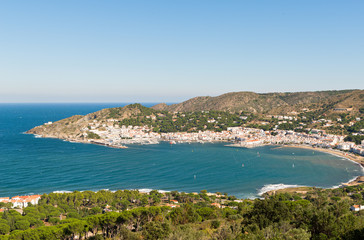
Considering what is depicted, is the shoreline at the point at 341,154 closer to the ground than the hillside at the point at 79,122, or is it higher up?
closer to the ground

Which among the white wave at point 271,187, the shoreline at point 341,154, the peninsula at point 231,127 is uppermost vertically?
the peninsula at point 231,127

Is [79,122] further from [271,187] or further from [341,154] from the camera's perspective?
[341,154]

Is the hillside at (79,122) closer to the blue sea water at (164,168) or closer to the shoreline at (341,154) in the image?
the blue sea water at (164,168)

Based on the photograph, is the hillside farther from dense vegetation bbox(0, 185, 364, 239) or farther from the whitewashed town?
dense vegetation bbox(0, 185, 364, 239)

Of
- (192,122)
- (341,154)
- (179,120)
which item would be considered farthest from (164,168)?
(179,120)

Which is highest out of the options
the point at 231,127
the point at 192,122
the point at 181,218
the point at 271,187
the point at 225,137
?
the point at 192,122

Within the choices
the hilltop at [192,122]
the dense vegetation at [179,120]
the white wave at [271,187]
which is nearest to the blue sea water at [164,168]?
the white wave at [271,187]

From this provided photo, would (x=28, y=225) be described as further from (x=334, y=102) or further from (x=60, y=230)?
(x=334, y=102)

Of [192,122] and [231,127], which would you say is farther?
[192,122]
